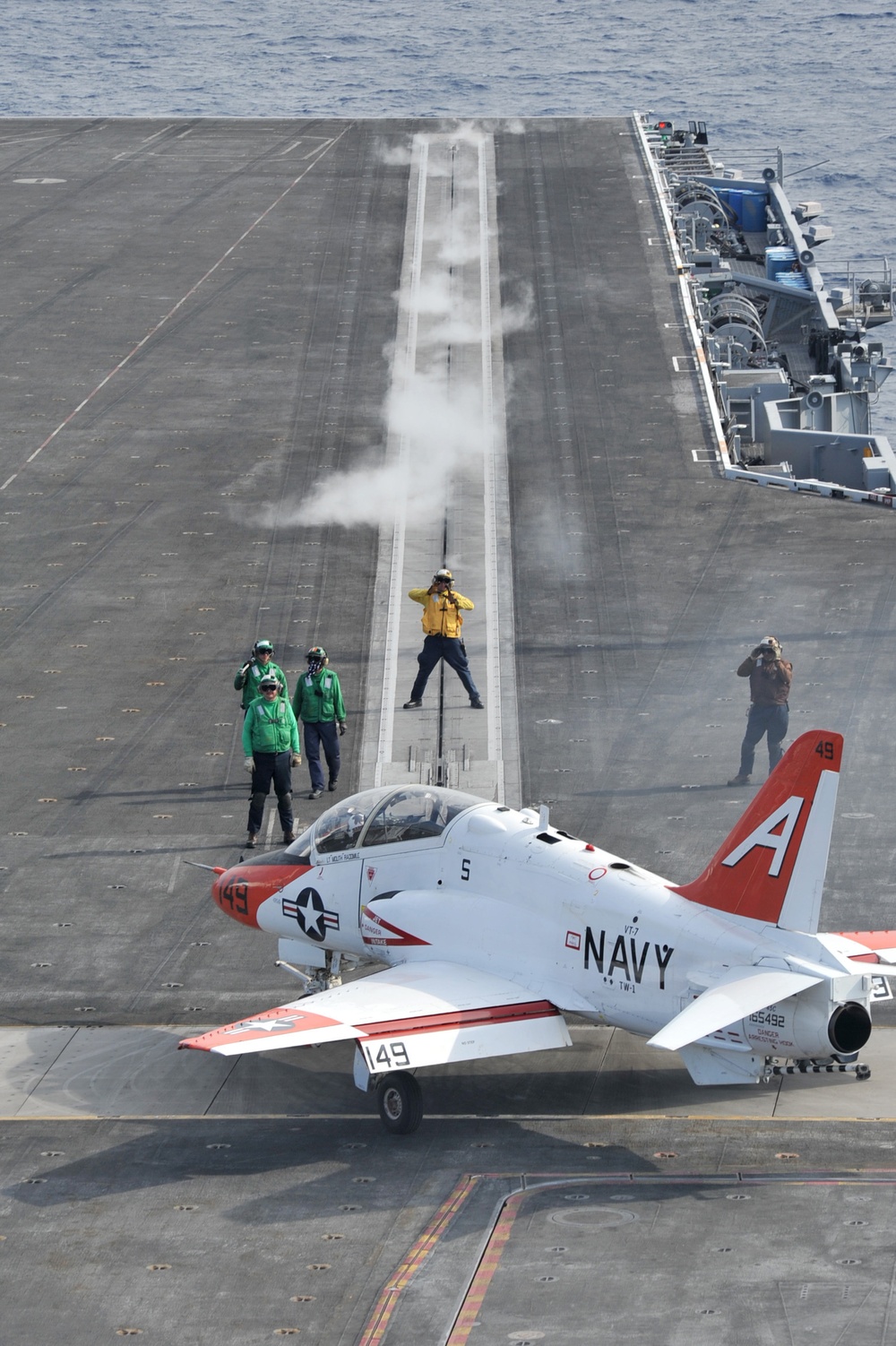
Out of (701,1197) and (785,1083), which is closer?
(701,1197)

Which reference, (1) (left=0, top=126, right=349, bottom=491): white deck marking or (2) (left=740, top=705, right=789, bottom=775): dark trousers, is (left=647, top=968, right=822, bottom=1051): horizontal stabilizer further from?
(1) (left=0, top=126, right=349, bottom=491): white deck marking

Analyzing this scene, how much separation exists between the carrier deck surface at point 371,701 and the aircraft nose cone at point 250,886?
993 mm

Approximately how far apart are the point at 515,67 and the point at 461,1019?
120578 mm

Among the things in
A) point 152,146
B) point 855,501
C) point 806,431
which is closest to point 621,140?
point 152,146

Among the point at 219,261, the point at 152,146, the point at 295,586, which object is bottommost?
the point at 295,586

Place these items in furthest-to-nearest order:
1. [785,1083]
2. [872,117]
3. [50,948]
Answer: [872,117] → [50,948] → [785,1083]

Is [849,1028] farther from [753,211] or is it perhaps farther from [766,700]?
[753,211]

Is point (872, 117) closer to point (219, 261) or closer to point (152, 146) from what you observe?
point (152, 146)

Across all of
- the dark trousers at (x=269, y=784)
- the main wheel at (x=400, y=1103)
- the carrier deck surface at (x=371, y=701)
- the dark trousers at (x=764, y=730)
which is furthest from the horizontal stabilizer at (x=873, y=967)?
the dark trousers at (x=269, y=784)

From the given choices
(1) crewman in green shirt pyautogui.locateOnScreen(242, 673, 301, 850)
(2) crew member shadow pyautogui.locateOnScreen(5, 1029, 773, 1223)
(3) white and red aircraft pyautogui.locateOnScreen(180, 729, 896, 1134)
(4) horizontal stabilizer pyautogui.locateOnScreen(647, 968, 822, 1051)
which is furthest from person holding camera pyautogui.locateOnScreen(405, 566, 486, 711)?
(4) horizontal stabilizer pyautogui.locateOnScreen(647, 968, 822, 1051)

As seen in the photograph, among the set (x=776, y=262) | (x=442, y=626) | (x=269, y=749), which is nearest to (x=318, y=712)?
(x=269, y=749)

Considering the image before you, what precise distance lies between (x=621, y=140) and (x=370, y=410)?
29315mm

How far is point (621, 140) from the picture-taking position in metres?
65.2

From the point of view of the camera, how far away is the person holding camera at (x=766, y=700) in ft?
78.6
